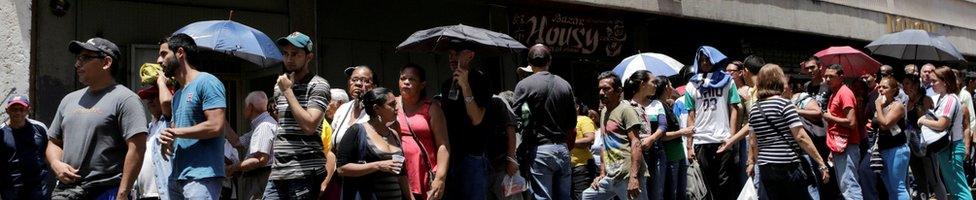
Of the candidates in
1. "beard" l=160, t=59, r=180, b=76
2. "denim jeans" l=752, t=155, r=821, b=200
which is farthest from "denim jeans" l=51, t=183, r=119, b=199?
"denim jeans" l=752, t=155, r=821, b=200

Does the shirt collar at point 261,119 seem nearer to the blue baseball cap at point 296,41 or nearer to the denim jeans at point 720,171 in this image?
the blue baseball cap at point 296,41

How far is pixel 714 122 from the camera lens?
30.8 feet

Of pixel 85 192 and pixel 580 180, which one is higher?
pixel 85 192

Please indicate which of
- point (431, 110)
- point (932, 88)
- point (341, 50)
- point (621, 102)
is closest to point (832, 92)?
point (932, 88)

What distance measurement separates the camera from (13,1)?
9797mm

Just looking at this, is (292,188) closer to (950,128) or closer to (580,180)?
(580,180)

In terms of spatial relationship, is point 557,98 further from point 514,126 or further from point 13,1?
point 13,1

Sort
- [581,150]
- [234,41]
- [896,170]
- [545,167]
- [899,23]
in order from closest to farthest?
1. [545,167]
2. [234,41]
3. [896,170]
4. [581,150]
5. [899,23]

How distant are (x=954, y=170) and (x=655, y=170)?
3.06 meters

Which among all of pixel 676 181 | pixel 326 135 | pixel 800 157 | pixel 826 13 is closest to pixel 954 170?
pixel 676 181

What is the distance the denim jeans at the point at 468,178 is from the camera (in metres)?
6.73

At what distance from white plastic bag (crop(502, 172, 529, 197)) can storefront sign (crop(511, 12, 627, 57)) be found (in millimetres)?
8297

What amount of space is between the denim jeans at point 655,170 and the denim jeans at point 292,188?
327cm

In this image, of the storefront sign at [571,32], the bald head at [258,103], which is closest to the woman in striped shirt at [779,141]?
the bald head at [258,103]
